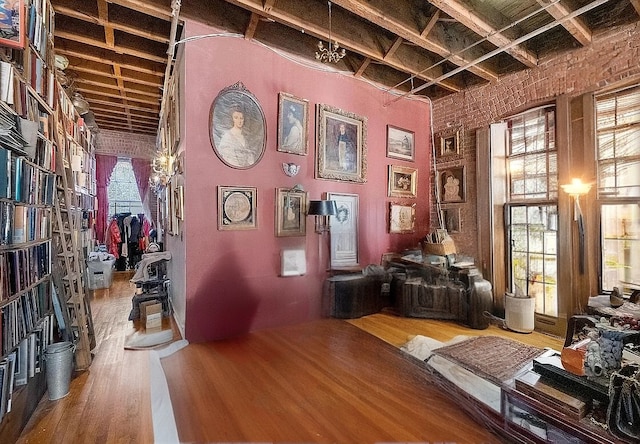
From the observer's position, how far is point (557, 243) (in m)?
3.99

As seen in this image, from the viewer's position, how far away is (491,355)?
319 centimetres

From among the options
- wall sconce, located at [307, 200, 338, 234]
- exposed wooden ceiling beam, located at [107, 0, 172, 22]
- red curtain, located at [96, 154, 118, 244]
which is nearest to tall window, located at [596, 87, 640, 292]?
wall sconce, located at [307, 200, 338, 234]

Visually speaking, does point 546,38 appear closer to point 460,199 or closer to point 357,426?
point 460,199

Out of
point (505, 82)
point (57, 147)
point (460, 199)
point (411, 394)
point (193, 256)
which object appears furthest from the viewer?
point (460, 199)

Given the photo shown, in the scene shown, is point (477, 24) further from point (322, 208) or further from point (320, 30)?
point (322, 208)

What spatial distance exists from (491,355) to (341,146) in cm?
332

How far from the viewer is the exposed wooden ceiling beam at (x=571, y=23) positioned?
3.02m

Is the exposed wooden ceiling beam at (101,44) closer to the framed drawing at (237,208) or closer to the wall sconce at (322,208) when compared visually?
the framed drawing at (237,208)

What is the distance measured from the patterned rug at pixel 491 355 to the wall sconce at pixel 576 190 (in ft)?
5.80

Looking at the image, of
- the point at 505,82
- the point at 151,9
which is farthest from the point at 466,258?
the point at 151,9

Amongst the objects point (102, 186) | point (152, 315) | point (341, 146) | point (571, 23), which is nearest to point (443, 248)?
point (341, 146)

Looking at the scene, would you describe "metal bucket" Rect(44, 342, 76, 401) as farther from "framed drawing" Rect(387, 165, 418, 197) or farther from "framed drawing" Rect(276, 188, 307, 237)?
"framed drawing" Rect(387, 165, 418, 197)

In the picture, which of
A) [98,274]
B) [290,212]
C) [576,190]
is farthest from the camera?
[98,274]

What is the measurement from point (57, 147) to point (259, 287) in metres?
2.60
